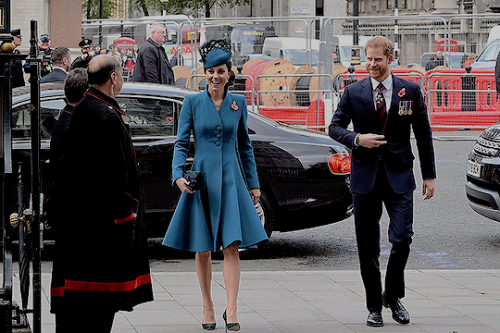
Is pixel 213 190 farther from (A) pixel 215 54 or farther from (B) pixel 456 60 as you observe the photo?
(B) pixel 456 60

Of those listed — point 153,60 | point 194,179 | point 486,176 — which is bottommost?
point 486,176

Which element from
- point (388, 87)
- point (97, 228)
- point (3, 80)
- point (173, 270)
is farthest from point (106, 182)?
point (173, 270)

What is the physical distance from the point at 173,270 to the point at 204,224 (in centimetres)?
248

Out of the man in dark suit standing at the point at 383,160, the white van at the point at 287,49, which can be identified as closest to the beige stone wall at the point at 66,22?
the white van at the point at 287,49

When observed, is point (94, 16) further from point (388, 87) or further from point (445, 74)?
point (388, 87)

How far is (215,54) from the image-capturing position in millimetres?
6469

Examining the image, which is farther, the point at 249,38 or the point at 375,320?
the point at 249,38

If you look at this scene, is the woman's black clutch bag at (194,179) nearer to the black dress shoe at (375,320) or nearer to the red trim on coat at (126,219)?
the red trim on coat at (126,219)

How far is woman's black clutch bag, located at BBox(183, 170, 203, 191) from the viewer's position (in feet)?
20.8

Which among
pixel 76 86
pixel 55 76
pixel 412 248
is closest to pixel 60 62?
pixel 55 76

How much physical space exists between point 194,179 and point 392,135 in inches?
50.5

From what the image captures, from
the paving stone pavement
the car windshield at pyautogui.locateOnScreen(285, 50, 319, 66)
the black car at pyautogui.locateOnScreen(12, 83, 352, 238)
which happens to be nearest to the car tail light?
the black car at pyautogui.locateOnScreen(12, 83, 352, 238)

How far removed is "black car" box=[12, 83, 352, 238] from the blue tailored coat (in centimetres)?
238

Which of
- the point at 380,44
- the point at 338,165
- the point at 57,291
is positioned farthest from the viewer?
the point at 338,165
